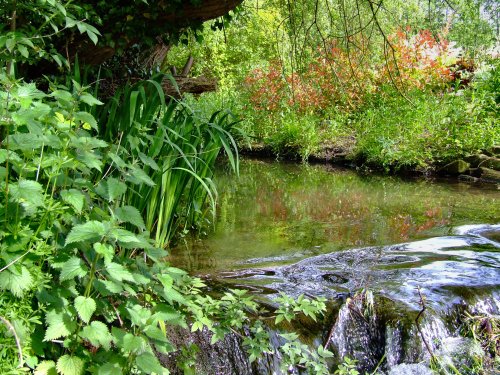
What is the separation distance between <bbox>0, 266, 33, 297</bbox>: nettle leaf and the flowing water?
142cm

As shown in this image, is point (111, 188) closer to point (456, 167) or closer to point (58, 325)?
point (58, 325)

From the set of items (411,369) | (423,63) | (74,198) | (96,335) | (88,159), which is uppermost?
(423,63)

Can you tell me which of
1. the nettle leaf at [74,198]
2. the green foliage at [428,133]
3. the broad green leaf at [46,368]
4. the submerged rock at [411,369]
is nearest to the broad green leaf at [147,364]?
the broad green leaf at [46,368]

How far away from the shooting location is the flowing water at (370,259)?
2625mm

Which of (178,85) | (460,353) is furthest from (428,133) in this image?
Answer: (460,353)

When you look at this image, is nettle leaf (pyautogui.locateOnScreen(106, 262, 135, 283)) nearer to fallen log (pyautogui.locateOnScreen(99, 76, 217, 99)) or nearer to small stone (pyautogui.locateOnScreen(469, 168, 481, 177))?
fallen log (pyautogui.locateOnScreen(99, 76, 217, 99))

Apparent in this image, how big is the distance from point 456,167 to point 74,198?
22.7ft

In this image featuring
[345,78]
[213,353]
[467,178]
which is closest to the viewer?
[213,353]

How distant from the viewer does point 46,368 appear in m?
1.51

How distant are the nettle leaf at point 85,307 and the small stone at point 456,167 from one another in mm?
6994

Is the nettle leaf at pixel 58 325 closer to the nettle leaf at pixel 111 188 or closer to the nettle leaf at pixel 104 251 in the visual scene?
the nettle leaf at pixel 104 251

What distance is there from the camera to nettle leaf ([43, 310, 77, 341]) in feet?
4.77

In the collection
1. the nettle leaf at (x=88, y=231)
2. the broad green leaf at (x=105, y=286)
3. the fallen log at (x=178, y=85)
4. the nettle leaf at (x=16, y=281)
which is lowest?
the broad green leaf at (x=105, y=286)

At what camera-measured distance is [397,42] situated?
33.4 ft
